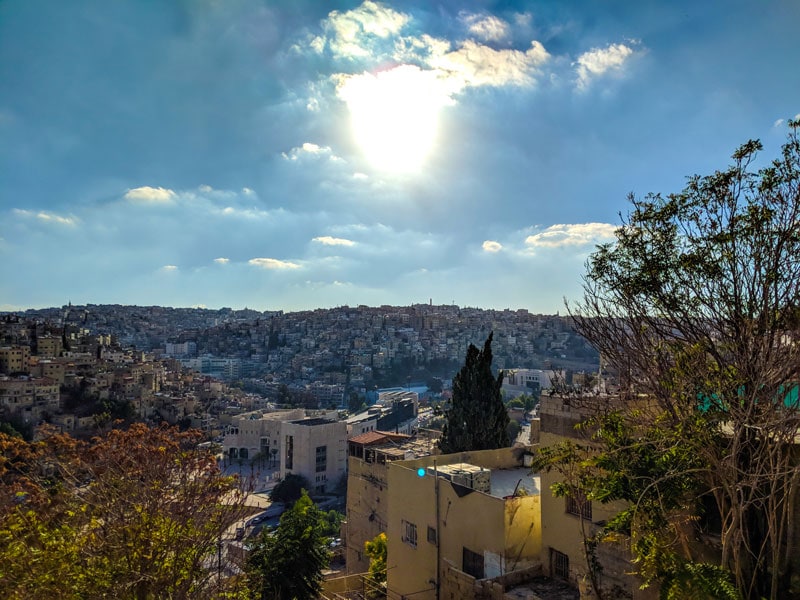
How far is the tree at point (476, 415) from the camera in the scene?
1881 centimetres

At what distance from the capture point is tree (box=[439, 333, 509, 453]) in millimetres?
18812

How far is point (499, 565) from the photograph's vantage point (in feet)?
31.0

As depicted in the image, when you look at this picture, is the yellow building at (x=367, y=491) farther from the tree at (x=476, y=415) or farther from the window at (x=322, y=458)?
the window at (x=322, y=458)

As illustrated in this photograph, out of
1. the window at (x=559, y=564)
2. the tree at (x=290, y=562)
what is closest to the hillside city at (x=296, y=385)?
the window at (x=559, y=564)

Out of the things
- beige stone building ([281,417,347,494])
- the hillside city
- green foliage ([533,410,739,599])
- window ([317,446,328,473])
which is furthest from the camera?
window ([317,446,328,473])

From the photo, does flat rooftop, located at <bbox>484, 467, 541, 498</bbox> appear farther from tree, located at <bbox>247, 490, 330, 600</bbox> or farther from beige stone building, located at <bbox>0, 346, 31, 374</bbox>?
beige stone building, located at <bbox>0, 346, 31, 374</bbox>

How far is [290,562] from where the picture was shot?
428 inches

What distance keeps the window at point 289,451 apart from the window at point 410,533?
43.4 meters

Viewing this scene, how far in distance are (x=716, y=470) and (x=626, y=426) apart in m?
1.18

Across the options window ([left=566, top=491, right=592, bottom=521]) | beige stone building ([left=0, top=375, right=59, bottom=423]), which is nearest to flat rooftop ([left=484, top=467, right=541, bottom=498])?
window ([left=566, top=491, right=592, bottom=521])

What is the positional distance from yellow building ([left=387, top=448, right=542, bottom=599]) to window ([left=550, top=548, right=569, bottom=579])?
0.34 m

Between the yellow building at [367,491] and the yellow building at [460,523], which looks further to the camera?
the yellow building at [367,491]

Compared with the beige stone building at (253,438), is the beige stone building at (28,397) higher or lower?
higher

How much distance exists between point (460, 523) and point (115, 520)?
6099 mm
